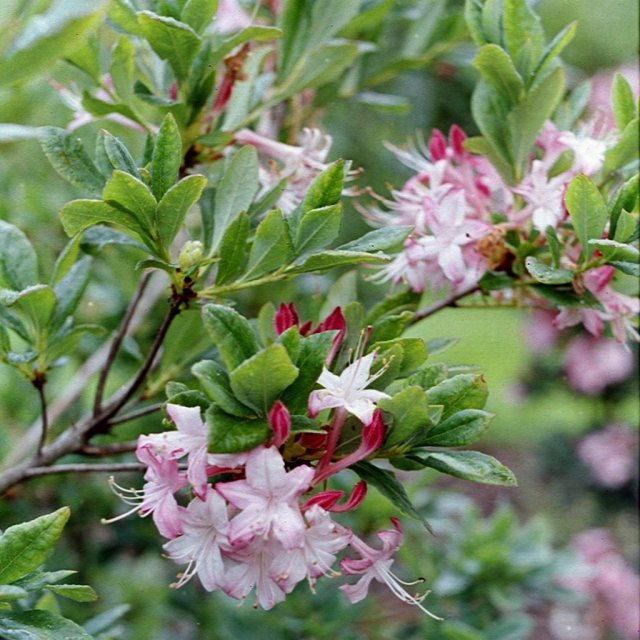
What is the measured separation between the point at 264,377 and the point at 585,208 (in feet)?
1.13

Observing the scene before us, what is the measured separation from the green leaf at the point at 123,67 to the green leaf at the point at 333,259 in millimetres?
308

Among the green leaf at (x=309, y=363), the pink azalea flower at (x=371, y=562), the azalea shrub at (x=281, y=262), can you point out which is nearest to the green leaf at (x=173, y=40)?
the azalea shrub at (x=281, y=262)

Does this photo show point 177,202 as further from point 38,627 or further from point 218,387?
point 38,627

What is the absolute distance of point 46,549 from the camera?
77 cm

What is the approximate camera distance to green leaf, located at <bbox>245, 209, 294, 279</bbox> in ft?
2.70

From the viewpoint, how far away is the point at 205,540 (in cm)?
77

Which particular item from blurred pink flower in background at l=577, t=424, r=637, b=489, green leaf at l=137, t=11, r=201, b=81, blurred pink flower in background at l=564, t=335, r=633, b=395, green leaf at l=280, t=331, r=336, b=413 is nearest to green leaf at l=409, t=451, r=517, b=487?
green leaf at l=280, t=331, r=336, b=413

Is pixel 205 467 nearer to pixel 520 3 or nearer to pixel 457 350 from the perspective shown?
pixel 520 3

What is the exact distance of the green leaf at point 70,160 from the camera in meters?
0.86

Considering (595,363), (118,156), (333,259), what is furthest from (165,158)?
(595,363)

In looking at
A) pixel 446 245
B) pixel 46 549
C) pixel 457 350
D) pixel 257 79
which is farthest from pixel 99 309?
pixel 457 350

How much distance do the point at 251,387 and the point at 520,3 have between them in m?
0.52

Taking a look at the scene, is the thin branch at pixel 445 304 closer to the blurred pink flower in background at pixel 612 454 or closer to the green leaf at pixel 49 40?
the green leaf at pixel 49 40

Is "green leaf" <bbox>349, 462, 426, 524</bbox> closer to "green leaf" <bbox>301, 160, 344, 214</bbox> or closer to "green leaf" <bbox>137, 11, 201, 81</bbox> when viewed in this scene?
"green leaf" <bbox>301, 160, 344, 214</bbox>
